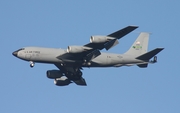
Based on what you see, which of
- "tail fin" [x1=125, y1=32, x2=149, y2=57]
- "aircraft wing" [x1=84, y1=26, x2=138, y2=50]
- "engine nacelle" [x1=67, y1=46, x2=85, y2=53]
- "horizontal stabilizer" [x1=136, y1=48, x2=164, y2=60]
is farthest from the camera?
"tail fin" [x1=125, y1=32, x2=149, y2=57]

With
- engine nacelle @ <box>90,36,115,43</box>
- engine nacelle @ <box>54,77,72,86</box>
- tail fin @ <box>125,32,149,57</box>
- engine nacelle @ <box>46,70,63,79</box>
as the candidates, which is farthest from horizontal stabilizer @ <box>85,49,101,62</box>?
engine nacelle @ <box>54,77,72,86</box>

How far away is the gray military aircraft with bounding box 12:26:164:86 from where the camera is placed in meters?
65.3

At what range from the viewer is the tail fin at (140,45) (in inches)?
2965

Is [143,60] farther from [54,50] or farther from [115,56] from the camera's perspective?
[54,50]

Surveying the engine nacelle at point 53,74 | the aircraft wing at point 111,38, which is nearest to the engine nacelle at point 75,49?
the aircraft wing at point 111,38

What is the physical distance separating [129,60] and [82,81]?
375 inches

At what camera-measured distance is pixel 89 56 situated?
69.6m

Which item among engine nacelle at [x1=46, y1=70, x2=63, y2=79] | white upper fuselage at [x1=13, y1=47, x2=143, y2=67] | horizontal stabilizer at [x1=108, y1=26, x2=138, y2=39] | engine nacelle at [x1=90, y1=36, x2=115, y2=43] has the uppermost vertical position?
horizontal stabilizer at [x1=108, y1=26, x2=138, y2=39]

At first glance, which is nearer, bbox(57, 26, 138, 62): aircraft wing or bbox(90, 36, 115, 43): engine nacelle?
bbox(57, 26, 138, 62): aircraft wing

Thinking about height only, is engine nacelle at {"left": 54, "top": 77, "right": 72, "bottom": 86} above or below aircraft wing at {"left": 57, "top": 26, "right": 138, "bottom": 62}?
below

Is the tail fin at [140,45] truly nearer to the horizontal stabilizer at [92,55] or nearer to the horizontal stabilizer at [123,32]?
the horizontal stabilizer at [92,55]

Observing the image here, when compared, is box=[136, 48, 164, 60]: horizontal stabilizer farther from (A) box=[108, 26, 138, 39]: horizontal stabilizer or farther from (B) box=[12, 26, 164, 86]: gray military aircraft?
(A) box=[108, 26, 138, 39]: horizontal stabilizer

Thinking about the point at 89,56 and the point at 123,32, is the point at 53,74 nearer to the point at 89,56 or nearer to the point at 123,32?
the point at 89,56

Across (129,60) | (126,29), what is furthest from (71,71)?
(126,29)
